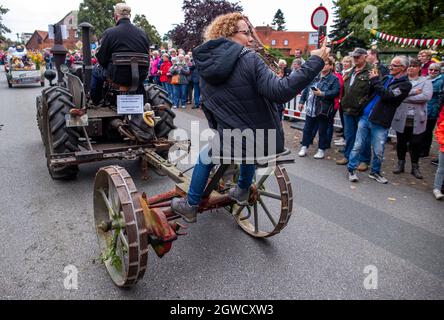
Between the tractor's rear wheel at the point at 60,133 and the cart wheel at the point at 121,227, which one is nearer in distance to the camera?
the cart wheel at the point at 121,227

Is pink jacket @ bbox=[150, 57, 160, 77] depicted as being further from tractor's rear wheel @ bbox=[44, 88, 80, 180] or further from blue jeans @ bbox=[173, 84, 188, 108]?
tractor's rear wheel @ bbox=[44, 88, 80, 180]

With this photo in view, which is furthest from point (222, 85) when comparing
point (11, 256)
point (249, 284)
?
point (11, 256)

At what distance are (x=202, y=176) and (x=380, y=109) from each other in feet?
12.4

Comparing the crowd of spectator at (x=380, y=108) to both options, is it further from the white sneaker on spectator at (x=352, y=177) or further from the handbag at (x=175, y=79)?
the handbag at (x=175, y=79)

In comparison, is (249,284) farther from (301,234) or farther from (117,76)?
(117,76)

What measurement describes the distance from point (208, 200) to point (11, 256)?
176 cm

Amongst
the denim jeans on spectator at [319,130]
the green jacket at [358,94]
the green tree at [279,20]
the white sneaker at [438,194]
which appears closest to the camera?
the white sneaker at [438,194]

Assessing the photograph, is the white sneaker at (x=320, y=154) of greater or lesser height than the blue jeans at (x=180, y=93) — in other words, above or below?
below

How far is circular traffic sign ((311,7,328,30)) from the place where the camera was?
8.75ft

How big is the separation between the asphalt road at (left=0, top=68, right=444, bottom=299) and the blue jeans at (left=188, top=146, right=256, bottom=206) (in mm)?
636

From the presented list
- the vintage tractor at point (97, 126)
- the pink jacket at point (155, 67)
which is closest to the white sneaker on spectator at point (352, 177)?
the vintage tractor at point (97, 126)

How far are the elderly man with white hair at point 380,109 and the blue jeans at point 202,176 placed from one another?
125 inches

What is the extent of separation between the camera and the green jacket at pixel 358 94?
5.67 metres

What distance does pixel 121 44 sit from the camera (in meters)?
4.55
